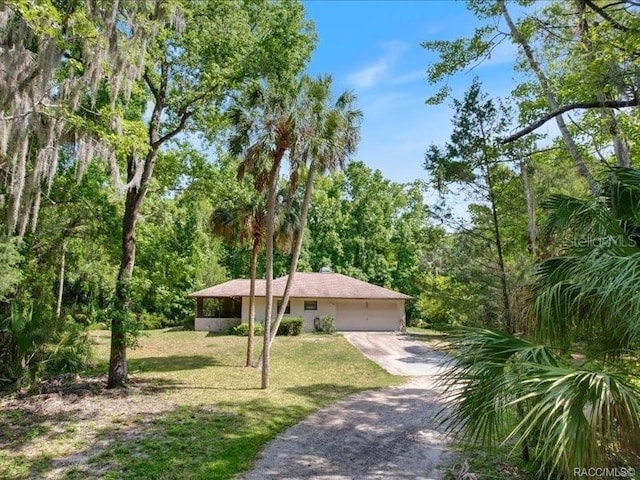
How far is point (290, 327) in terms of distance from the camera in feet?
77.5

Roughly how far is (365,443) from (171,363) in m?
9.93

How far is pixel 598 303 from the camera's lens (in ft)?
12.0

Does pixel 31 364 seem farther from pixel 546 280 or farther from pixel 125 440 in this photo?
pixel 546 280

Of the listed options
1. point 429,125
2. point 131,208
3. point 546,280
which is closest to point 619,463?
point 546,280

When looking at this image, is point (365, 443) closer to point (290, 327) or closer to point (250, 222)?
point (250, 222)

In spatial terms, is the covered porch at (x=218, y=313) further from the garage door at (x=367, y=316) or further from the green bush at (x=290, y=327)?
the garage door at (x=367, y=316)

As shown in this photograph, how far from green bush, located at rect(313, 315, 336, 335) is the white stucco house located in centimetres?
35

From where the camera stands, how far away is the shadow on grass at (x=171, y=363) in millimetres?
13984

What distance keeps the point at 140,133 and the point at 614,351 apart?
8603 mm

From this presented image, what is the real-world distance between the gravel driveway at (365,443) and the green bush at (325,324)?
13.7 m

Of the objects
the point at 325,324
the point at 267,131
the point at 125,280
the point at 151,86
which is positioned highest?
the point at 151,86

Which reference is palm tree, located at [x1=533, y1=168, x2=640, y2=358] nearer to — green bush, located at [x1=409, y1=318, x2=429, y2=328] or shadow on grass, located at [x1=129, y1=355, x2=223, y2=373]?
shadow on grass, located at [x1=129, y1=355, x2=223, y2=373]

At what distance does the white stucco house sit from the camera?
25.6 meters

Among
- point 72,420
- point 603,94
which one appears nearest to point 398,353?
point 603,94
